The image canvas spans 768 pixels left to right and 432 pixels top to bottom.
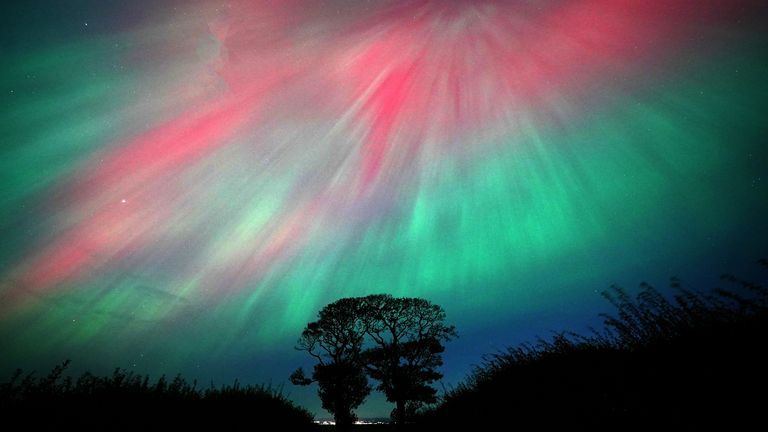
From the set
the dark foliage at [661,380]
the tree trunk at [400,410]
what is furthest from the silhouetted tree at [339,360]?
the dark foliage at [661,380]

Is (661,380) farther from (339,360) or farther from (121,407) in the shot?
(339,360)

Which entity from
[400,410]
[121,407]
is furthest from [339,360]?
[121,407]

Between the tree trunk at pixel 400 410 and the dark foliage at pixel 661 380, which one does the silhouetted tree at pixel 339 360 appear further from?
the dark foliage at pixel 661 380

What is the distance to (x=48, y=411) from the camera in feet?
18.7

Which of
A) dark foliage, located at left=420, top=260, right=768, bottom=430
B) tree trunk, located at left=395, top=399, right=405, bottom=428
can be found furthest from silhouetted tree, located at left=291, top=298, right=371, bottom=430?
dark foliage, located at left=420, top=260, right=768, bottom=430

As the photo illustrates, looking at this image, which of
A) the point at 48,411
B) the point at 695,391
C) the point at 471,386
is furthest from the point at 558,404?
the point at 48,411

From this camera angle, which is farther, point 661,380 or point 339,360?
point 339,360

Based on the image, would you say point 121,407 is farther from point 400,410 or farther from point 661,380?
point 400,410

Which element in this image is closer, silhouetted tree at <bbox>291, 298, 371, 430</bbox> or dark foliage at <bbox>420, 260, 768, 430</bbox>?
dark foliage at <bbox>420, 260, 768, 430</bbox>

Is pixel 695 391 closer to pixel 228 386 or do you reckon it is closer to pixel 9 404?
→ pixel 9 404

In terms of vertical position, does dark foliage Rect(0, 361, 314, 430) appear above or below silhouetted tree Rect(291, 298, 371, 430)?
below

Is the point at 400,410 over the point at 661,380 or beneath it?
over

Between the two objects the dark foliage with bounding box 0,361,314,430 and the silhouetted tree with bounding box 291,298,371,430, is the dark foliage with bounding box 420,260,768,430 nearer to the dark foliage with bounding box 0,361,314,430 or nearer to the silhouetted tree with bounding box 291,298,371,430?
the dark foliage with bounding box 0,361,314,430

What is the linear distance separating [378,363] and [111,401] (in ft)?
85.0
